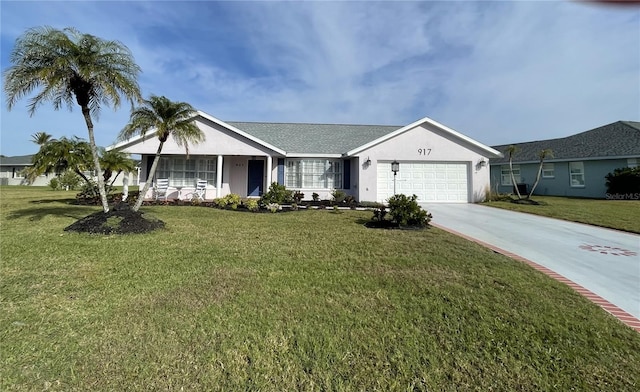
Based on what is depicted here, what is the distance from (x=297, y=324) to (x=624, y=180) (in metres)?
24.8

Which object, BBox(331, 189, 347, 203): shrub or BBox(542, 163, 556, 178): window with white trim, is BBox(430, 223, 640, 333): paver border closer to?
BBox(331, 189, 347, 203): shrub

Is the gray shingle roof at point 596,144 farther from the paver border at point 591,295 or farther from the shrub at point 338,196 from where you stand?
the paver border at point 591,295

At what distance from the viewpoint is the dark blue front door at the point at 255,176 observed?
→ 18547 mm

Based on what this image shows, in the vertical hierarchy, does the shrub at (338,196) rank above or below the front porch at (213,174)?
below

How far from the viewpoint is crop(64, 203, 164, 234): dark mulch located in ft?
27.2

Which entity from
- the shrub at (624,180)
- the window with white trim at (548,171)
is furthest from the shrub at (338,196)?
the window with white trim at (548,171)

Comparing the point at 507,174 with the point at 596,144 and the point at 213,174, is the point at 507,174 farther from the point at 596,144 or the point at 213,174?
the point at 213,174

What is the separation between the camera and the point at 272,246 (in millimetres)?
7391

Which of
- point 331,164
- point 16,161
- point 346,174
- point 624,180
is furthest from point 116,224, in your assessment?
point 16,161

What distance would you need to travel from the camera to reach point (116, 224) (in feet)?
28.0

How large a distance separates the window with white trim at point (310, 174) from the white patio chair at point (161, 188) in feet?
22.2

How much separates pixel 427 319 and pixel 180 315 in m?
3.23

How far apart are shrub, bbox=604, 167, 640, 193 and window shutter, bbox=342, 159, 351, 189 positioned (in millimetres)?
17182

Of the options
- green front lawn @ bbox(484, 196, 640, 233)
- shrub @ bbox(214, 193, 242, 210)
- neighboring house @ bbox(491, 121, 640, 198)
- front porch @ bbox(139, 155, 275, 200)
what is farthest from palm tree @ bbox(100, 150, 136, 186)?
neighboring house @ bbox(491, 121, 640, 198)
